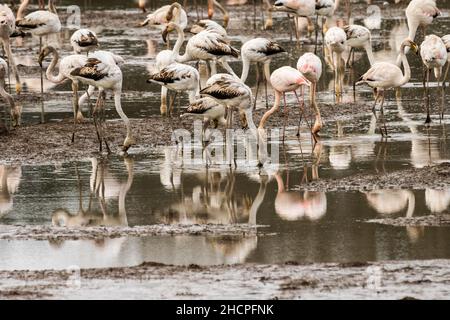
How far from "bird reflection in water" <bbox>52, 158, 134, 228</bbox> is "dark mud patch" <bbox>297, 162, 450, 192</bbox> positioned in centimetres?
197

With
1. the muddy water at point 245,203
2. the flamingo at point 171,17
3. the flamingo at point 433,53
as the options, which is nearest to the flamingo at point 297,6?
the flamingo at point 171,17

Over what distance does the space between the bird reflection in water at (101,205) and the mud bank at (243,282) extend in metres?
1.79

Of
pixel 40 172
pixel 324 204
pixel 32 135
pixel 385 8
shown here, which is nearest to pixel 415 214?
pixel 324 204

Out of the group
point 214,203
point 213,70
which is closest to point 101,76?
point 213,70

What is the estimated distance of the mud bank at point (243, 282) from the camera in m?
8.44

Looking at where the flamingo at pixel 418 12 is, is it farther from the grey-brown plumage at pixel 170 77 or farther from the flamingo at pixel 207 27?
the grey-brown plumage at pixel 170 77

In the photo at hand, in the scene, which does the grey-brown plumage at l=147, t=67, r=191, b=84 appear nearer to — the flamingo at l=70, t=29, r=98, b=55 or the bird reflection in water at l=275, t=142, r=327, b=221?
the flamingo at l=70, t=29, r=98, b=55

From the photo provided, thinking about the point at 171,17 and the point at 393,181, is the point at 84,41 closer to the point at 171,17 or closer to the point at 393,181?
the point at 171,17

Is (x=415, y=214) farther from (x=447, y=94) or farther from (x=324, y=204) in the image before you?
(x=447, y=94)

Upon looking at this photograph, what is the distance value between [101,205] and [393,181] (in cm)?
313

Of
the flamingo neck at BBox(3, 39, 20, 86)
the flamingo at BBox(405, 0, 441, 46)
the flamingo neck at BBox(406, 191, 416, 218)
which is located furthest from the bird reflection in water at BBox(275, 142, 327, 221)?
the flamingo at BBox(405, 0, 441, 46)

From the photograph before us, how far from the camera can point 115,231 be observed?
1068 cm

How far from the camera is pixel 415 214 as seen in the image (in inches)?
432

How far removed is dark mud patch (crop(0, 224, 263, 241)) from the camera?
10509 mm
